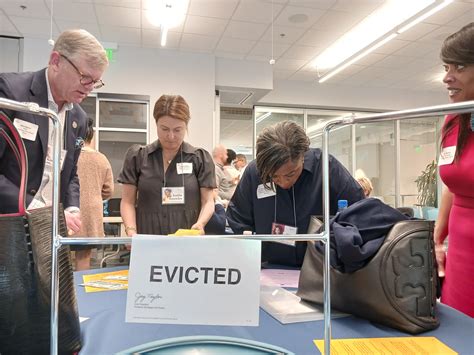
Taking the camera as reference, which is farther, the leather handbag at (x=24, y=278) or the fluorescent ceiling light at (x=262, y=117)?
the fluorescent ceiling light at (x=262, y=117)

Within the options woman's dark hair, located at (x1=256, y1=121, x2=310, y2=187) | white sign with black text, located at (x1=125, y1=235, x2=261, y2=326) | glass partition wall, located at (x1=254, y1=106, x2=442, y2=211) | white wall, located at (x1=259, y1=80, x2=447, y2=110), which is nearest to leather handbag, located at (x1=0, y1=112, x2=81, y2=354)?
white sign with black text, located at (x1=125, y1=235, x2=261, y2=326)

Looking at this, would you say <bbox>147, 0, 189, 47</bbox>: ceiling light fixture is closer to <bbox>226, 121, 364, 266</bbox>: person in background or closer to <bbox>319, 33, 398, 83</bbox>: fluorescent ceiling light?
<bbox>319, 33, 398, 83</bbox>: fluorescent ceiling light

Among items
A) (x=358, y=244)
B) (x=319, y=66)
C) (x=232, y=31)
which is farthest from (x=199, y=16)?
(x=358, y=244)

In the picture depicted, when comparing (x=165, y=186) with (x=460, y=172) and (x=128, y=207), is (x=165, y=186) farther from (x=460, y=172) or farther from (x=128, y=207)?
(x=460, y=172)

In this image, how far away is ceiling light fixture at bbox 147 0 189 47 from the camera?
4.12m

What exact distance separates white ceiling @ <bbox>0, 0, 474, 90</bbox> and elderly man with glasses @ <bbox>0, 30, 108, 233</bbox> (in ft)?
10.8

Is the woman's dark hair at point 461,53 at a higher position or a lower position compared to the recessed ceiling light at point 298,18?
lower

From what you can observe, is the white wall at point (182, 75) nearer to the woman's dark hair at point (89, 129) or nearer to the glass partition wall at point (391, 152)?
the glass partition wall at point (391, 152)

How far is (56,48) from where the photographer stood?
1.23 metres

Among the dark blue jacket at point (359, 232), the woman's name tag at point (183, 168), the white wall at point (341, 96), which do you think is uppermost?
the white wall at point (341, 96)

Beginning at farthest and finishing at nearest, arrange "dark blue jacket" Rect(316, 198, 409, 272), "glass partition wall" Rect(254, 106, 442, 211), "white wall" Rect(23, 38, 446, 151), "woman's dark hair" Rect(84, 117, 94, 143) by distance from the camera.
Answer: "glass partition wall" Rect(254, 106, 442, 211) < "white wall" Rect(23, 38, 446, 151) < "woman's dark hair" Rect(84, 117, 94, 143) < "dark blue jacket" Rect(316, 198, 409, 272)

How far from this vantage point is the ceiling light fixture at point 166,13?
13.5 ft
